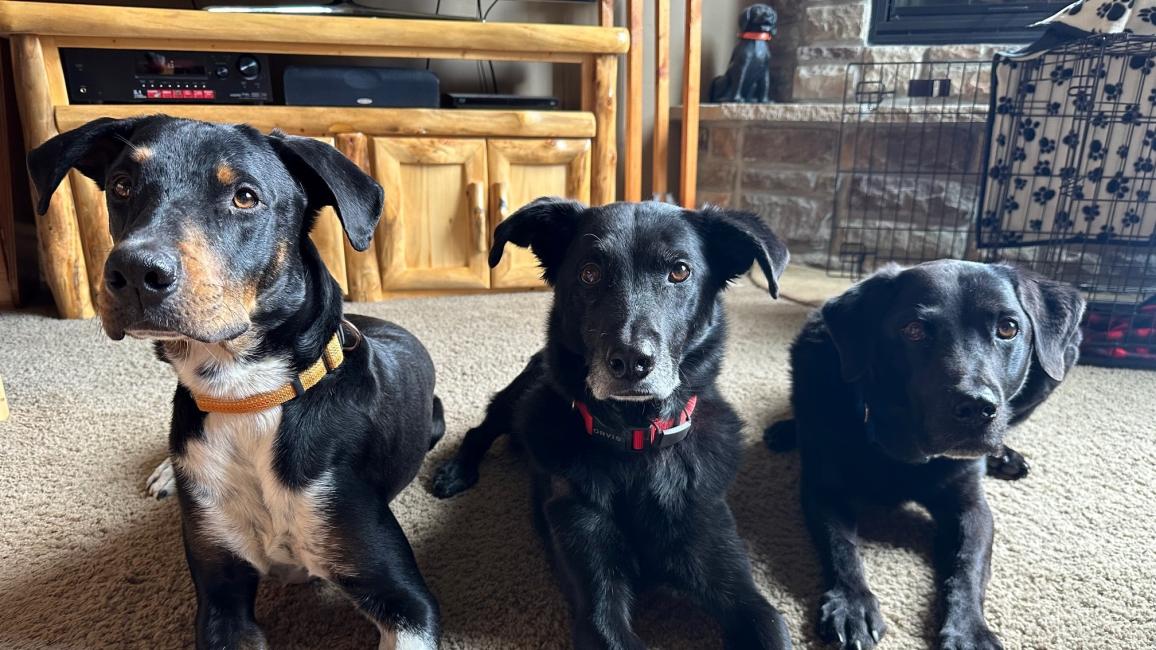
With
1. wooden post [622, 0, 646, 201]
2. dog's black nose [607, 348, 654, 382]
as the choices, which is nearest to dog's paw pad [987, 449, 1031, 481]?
dog's black nose [607, 348, 654, 382]

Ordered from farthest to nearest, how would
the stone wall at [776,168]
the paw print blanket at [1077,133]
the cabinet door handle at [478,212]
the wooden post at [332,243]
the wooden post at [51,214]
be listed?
the stone wall at [776,168] → the cabinet door handle at [478,212] → the wooden post at [332,243] → the wooden post at [51,214] → the paw print blanket at [1077,133]

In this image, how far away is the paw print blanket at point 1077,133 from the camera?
7.57ft

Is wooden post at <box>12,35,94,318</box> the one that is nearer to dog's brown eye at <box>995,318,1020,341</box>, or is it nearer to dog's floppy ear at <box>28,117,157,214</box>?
dog's floppy ear at <box>28,117,157,214</box>

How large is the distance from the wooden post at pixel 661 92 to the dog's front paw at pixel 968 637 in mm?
2519

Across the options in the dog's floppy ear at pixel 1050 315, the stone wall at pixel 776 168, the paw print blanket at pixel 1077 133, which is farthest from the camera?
the stone wall at pixel 776 168

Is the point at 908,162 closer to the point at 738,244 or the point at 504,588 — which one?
the point at 738,244

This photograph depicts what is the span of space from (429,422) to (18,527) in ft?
2.75

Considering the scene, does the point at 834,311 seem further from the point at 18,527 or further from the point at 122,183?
the point at 18,527

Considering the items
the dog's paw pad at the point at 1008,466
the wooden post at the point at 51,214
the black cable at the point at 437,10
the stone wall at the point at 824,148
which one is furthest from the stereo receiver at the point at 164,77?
the dog's paw pad at the point at 1008,466

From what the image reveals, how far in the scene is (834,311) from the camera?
4.86ft

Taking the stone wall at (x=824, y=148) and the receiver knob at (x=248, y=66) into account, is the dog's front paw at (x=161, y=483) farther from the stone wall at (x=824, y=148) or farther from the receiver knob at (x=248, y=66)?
the stone wall at (x=824, y=148)

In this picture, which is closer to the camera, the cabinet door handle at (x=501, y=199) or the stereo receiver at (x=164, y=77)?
the stereo receiver at (x=164, y=77)

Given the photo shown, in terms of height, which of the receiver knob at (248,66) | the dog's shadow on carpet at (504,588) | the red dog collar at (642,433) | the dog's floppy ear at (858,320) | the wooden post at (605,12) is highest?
the wooden post at (605,12)

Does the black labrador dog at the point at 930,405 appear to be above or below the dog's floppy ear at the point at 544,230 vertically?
below
